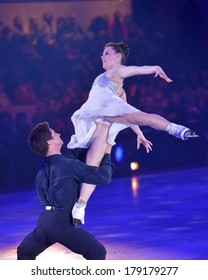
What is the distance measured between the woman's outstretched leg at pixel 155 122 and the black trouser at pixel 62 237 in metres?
1.00

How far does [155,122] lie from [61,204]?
3.56 feet

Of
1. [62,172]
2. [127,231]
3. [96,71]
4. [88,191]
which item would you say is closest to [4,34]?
[96,71]

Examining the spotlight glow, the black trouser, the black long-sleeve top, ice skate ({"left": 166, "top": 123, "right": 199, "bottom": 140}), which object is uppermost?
ice skate ({"left": 166, "top": 123, "right": 199, "bottom": 140})

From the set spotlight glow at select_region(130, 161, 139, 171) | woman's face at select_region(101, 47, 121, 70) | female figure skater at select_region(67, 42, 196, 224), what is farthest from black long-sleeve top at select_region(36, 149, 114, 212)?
spotlight glow at select_region(130, 161, 139, 171)

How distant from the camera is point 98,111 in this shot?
5488 millimetres

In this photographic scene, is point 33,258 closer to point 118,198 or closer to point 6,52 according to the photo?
point 118,198

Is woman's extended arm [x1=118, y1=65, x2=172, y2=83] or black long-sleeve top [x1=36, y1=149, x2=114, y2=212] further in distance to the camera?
woman's extended arm [x1=118, y1=65, x2=172, y2=83]

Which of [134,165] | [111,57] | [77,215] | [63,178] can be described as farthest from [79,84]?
[63,178]

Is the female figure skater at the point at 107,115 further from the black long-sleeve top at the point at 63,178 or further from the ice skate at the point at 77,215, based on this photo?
the black long-sleeve top at the point at 63,178

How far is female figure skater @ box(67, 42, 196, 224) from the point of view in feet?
17.6

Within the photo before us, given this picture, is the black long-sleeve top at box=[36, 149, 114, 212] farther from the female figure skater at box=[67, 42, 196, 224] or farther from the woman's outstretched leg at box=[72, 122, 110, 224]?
Answer: the female figure skater at box=[67, 42, 196, 224]

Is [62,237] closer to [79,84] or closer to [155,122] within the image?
[155,122]

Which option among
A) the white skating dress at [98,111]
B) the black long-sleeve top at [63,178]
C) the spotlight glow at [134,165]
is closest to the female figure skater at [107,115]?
the white skating dress at [98,111]

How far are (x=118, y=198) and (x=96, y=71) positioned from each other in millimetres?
3602
